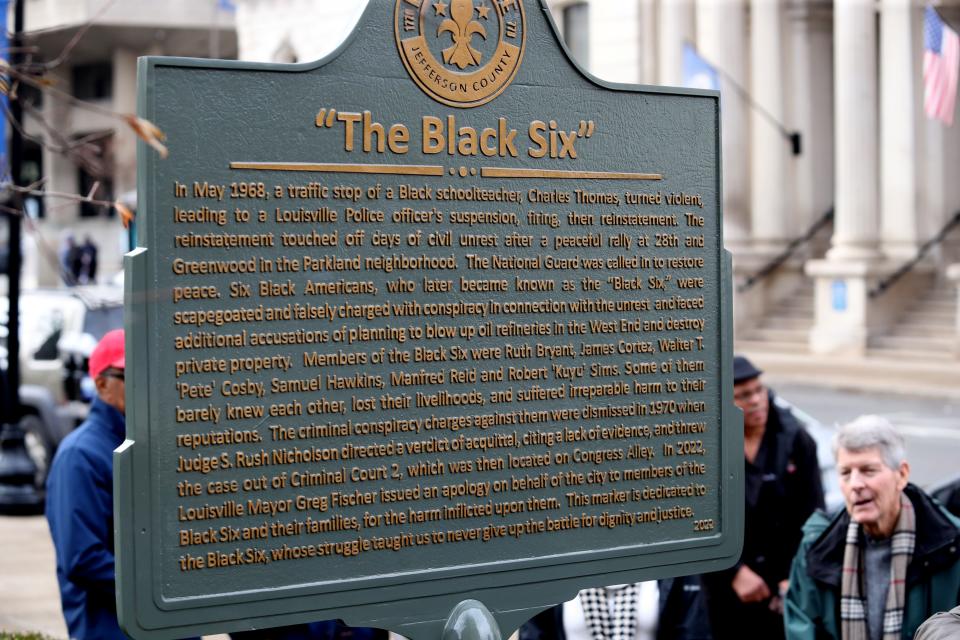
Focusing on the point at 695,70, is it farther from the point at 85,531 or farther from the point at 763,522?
the point at 85,531

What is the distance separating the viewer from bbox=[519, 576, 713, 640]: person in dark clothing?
5.55 m

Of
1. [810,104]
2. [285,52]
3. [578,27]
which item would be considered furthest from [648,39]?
[285,52]

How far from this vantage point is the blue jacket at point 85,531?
5246mm

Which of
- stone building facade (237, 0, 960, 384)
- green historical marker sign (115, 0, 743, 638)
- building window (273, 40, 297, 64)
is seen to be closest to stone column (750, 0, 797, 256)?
stone building facade (237, 0, 960, 384)

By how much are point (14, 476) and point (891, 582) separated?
931cm

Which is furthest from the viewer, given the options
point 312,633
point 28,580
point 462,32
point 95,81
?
point 95,81

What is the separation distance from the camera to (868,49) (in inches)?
996

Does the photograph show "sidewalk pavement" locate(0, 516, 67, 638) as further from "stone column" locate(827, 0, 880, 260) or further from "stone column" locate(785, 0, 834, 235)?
"stone column" locate(785, 0, 834, 235)

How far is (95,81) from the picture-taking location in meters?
56.8

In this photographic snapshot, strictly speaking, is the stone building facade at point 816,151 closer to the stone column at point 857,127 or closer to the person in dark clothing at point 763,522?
the stone column at point 857,127

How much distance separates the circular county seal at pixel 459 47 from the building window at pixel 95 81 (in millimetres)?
54212

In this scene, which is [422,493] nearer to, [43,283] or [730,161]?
[730,161]

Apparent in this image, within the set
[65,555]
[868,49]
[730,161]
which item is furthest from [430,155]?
[730,161]

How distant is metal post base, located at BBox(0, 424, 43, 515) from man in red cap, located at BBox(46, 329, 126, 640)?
24.0 feet
